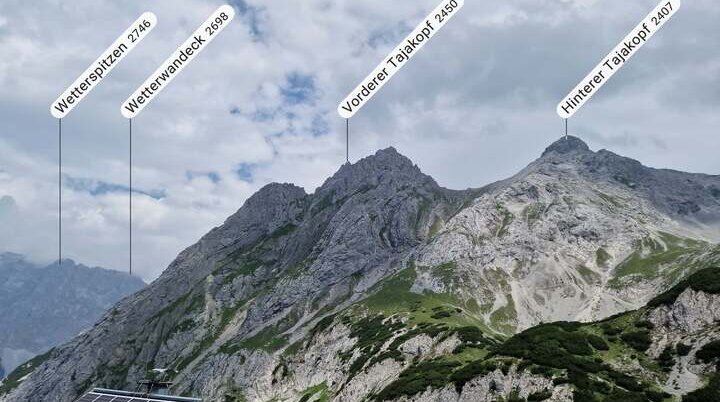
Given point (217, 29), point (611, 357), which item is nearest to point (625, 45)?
point (611, 357)

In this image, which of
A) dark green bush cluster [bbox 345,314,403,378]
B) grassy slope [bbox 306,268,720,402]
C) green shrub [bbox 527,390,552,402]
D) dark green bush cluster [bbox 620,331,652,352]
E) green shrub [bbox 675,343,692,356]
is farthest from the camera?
dark green bush cluster [bbox 345,314,403,378]

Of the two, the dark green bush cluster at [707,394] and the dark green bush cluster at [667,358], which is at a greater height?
the dark green bush cluster at [667,358]

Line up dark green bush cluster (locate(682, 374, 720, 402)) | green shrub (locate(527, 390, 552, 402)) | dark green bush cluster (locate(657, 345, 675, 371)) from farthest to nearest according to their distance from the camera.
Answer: dark green bush cluster (locate(657, 345, 675, 371)) → green shrub (locate(527, 390, 552, 402)) → dark green bush cluster (locate(682, 374, 720, 402))

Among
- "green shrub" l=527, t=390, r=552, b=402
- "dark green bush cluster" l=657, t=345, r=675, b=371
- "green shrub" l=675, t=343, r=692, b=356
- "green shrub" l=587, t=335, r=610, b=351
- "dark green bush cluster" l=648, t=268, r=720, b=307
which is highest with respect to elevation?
"dark green bush cluster" l=648, t=268, r=720, b=307

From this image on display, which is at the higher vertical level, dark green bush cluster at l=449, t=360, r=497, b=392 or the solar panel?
the solar panel

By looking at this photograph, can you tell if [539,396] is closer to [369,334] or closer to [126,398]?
[126,398]

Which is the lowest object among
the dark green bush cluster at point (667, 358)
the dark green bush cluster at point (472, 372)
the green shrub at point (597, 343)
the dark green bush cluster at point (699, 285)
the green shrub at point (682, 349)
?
the dark green bush cluster at point (472, 372)

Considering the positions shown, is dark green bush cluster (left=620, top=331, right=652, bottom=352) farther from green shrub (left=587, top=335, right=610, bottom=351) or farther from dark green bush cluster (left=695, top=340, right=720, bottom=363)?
dark green bush cluster (left=695, top=340, right=720, bottom=363)

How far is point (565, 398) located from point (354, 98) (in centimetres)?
4233

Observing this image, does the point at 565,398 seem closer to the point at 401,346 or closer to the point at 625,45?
the point at 625,45

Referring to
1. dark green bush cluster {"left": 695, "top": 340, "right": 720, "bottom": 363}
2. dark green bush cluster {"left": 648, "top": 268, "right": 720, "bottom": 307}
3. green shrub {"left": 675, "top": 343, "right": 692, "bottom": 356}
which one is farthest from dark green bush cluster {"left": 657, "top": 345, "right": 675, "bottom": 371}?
dark green bush cluster {"left": 648, "top": 268, "right": 720, "bottom": 307}

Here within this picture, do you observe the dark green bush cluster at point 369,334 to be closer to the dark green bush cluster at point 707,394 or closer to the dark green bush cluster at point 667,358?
the dark green bush cluster at point 667,358

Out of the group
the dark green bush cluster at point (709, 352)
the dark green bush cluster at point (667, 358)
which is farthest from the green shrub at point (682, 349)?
the dark green bush cluster at point (709, 352)

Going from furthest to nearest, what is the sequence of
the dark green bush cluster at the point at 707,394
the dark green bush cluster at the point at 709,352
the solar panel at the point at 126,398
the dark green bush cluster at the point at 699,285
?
the dark green bush cluster at the point at 699,285
the dark green bush cluster at the point at 709,352
the dark green bush cluster at the point at 707,394
the solar panel at the point at 126,398
